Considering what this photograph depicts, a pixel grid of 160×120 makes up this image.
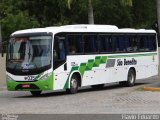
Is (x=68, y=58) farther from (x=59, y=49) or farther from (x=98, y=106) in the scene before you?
(x=98, y=106)

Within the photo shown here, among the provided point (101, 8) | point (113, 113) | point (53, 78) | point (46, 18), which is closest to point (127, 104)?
point (113, 113)

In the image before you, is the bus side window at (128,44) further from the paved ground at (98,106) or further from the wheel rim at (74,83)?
the paved ground at (98,106)

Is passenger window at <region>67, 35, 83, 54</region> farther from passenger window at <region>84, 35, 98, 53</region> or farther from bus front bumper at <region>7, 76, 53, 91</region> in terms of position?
bus front bumper at <region>7, 76, 53, 91</region>

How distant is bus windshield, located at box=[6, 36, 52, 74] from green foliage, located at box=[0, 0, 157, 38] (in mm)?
23332

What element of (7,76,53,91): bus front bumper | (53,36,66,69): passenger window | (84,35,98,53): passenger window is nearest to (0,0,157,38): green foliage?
(84,35,98,53): passenger window

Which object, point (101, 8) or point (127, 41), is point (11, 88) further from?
point (101, 8)

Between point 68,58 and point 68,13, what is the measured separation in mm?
29199

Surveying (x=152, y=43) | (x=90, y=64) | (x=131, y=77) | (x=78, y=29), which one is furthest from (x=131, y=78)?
(x=78, y=29)

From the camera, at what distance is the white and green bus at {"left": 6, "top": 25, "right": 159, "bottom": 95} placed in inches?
945

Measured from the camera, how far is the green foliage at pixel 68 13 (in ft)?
161

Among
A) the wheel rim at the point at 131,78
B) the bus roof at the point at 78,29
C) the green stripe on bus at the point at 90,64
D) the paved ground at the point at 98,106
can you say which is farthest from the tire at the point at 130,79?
the paved ground at the point at 98,106

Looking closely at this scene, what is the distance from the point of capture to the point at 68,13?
53.7 meters

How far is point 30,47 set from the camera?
2428cm

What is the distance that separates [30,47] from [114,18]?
28645mm
